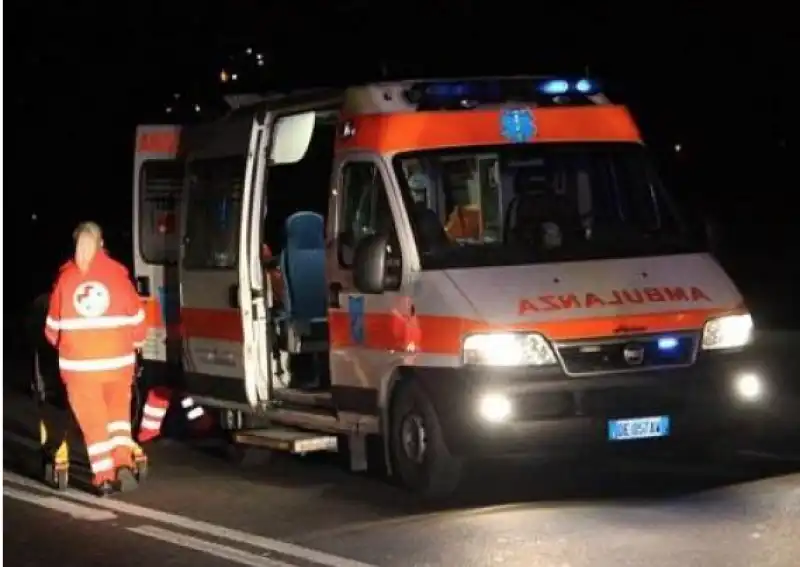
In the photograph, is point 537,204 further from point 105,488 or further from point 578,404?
point 105,488

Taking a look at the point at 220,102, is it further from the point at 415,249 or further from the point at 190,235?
the point at 415,249

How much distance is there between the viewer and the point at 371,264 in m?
10.0

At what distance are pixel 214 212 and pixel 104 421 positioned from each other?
2048 mm

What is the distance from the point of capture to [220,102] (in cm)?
1312

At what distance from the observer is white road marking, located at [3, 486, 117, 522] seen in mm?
10172

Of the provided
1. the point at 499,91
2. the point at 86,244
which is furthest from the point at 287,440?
the point at 499,91

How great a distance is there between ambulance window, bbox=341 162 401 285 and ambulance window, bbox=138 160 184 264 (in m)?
2.91

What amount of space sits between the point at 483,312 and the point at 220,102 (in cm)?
423

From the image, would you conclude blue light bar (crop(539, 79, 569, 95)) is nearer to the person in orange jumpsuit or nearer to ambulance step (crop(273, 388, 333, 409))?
ambulance step (crop(273, 388, 333, 409))

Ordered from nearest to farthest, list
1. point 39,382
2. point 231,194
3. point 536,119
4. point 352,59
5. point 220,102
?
point 536,119
point 231,194
point 220,102
point 39,382
point 352,59

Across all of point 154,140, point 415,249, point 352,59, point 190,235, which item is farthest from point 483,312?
point 352,59

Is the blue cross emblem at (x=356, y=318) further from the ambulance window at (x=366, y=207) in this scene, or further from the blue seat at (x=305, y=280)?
the blue seat at (x=305, y=280)

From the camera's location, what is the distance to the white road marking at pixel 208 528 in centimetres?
856

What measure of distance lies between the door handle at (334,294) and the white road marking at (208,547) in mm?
1872
